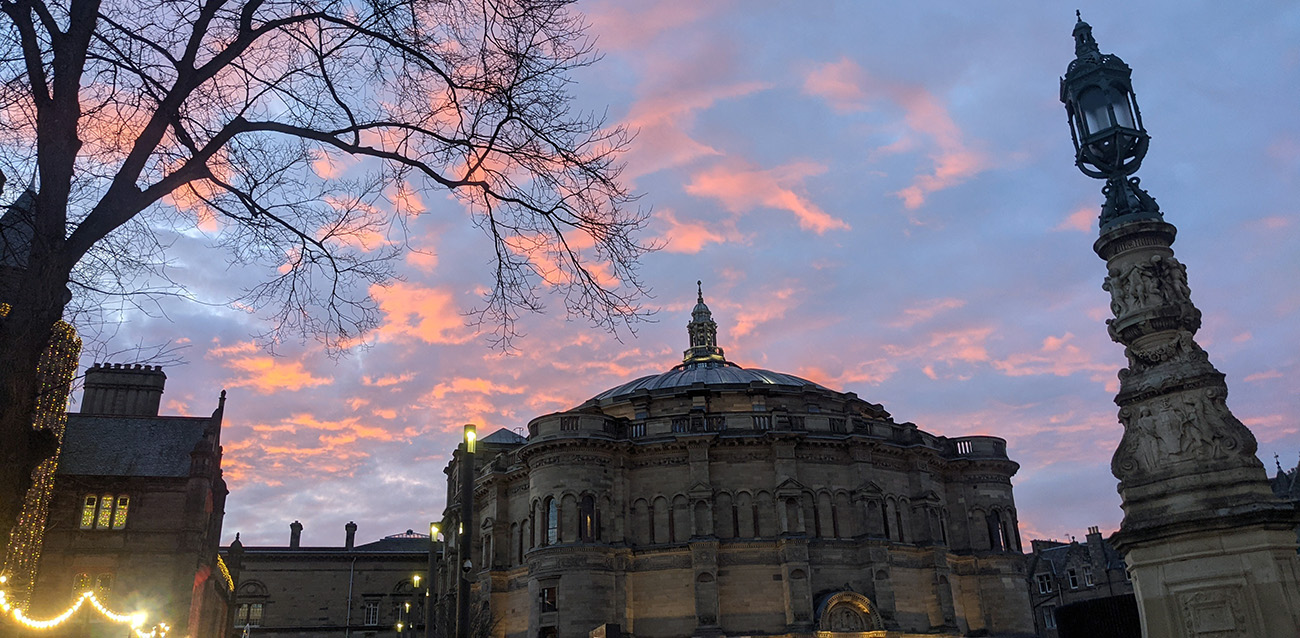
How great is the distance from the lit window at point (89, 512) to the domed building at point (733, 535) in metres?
16.9

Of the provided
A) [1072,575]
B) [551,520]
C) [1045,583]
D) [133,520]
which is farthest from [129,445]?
[1045,583]

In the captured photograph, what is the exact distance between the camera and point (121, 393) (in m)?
50.7

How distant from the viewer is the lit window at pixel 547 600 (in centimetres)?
4569

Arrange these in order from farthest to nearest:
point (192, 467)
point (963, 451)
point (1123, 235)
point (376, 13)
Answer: point (963, 451) < point (192, 467) < point (1123, 235) < point (376, 13)

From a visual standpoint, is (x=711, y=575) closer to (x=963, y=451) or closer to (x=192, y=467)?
(x=963, y=451)

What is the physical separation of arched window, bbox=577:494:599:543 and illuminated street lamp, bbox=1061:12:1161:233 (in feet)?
119

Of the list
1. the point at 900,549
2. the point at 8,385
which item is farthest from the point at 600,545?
the point at 8,385

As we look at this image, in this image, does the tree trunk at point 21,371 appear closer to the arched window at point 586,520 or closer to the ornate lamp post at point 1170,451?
the ornate lamp post at point 1170,451

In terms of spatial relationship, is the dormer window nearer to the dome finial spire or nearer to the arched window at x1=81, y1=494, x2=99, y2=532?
the arched window at x1=81, y1=494, x2=99, y2=532

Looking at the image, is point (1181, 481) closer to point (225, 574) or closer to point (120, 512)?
point (120, 512)

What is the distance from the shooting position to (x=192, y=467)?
43281 mm

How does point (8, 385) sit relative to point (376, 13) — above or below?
below

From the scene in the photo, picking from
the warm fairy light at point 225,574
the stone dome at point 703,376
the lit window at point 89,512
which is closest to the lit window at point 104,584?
the lit window at point 89,512

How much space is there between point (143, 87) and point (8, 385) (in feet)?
13.2
